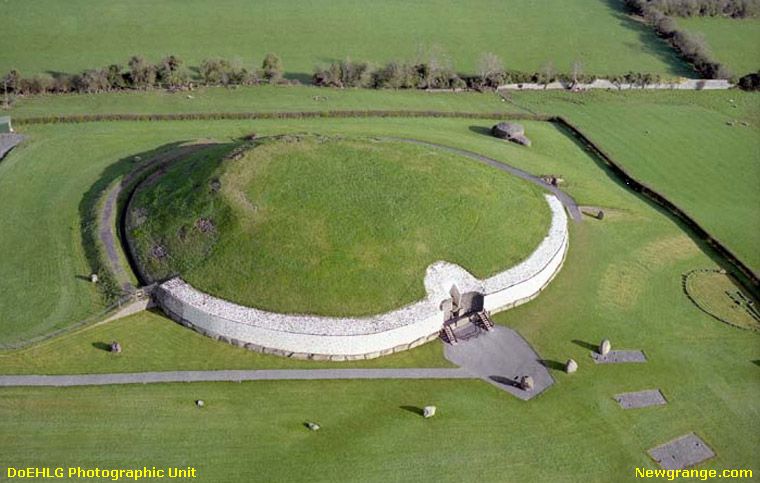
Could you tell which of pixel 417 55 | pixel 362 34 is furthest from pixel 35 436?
pixel 362 34

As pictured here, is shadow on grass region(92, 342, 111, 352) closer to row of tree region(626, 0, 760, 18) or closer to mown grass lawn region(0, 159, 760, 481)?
mown grass lawn region(0, 159, 760, 481)

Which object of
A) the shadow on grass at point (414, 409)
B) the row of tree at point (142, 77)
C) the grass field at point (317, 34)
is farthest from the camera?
the grass field at point (317, 34)

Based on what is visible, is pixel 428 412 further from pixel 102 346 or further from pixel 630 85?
pixel 630 85

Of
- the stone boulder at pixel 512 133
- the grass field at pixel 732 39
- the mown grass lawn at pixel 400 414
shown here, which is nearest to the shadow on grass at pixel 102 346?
the mown grass lawn at pixel 400 414

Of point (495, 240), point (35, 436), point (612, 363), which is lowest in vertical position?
point (35, 436)

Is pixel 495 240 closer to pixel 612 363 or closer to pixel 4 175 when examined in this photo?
pixel 612 363

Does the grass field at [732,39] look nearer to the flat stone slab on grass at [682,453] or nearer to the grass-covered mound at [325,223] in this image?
the grass-covered mound at [325,223]
